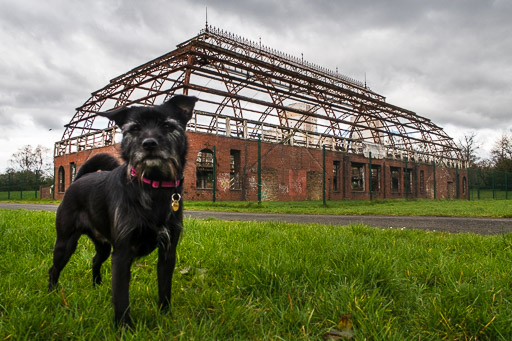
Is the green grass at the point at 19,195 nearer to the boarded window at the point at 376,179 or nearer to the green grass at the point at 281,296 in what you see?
the boarded window at the point at 376,179

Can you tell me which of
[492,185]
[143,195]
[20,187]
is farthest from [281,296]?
[20,187]

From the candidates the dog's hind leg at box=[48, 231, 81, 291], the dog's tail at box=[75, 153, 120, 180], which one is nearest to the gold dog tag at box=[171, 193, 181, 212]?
the dog's hind leg at box=[48, 231, 81, 291]

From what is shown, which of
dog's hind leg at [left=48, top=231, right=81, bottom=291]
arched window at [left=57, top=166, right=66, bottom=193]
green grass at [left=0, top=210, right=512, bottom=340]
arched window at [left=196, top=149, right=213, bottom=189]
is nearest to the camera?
green grass at [left=0, top=210, right=512, bottom=340]

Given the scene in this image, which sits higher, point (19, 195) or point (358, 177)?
point (358, 177)

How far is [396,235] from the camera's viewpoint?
4625 mm

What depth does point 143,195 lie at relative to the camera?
73.8 inches

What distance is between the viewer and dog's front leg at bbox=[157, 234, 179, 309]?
2.04 metres

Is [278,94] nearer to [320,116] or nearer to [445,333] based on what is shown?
[320,116]

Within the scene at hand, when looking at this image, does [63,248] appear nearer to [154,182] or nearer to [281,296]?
[154,182]

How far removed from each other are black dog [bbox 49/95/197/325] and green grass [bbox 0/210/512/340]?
293mm

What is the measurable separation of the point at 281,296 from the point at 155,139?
4.16 ft

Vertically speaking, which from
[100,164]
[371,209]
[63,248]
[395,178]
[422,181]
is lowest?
[371,209]

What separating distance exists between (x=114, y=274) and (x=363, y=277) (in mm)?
1648

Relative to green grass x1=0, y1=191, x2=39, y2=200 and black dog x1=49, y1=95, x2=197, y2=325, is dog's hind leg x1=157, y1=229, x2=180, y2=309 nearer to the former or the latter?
black dog x1=49, y1=95, x2=197, y2=325
